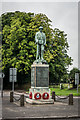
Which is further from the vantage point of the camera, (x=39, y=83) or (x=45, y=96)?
(x=39, y=83)

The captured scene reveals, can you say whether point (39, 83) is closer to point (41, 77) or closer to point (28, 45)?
point (41, 77)

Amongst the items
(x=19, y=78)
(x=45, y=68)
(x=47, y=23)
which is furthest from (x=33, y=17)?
(x=45, y=68)

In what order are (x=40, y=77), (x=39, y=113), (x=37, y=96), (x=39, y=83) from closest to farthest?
(x=39, y=113), (x=37, y=96), (x=39, y=83), (x=40, y=77)

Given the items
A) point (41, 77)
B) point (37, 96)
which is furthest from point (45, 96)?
point (41, 77)

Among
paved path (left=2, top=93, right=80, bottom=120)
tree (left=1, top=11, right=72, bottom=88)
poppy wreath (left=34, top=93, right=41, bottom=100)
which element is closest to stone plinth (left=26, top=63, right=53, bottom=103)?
poppy wreath (left=34, top=93, right=41, bottom=100)

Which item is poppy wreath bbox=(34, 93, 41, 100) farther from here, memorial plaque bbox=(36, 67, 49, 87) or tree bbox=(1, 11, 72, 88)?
tree bbox=(1, 11, 72, 88)

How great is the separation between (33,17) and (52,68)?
9.42 metres

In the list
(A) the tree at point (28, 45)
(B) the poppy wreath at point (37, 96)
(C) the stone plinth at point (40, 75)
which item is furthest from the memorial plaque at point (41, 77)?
(A) the tree at point (28, 45)

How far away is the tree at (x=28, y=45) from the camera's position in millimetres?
36688

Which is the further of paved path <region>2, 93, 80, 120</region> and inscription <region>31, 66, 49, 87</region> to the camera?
inscription <region>31, 66, 49, 87</region>

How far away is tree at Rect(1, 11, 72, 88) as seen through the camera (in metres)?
36.7

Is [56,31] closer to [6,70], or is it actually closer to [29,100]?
[6,70]

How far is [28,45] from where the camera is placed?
37562mm

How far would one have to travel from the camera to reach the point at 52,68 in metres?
37.9
